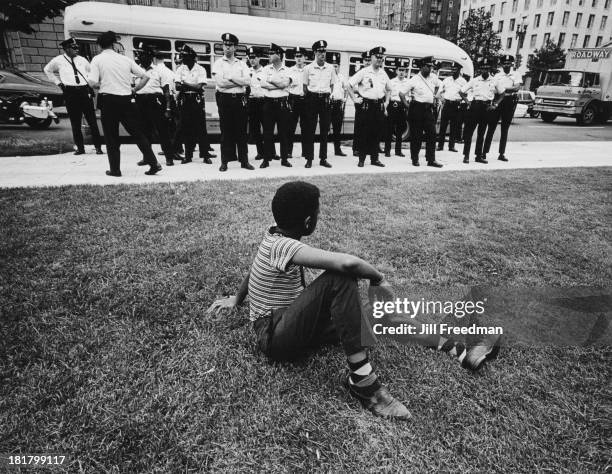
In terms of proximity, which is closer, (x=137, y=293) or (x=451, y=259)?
(x=137, y=293)

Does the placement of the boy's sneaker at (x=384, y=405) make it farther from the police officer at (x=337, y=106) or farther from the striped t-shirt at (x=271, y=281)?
the police officer at (x=337, y=106)

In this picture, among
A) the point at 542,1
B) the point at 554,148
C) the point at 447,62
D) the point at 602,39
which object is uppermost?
the point at 542,1

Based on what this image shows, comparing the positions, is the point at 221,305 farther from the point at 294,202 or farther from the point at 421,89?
the point at 421,89

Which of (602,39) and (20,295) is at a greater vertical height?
(602,39)

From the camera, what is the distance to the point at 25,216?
4.47m

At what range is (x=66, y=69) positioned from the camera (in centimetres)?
769

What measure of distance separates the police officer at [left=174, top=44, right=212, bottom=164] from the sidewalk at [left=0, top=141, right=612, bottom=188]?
1.91 feet

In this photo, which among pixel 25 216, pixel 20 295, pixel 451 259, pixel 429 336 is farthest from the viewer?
pixel 25 216

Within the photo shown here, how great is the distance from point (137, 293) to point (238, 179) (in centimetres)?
382

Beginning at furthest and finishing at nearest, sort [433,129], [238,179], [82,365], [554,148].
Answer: [554,148] < [433,129] < [238,179] < [82,365]

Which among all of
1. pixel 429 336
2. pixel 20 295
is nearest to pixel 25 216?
pixel 20 295

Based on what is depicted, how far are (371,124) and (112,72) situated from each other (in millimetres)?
4755

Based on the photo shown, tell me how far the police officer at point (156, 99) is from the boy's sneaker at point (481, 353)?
6852 mm

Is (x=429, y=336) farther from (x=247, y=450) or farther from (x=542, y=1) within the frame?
(x=542, y=1)
